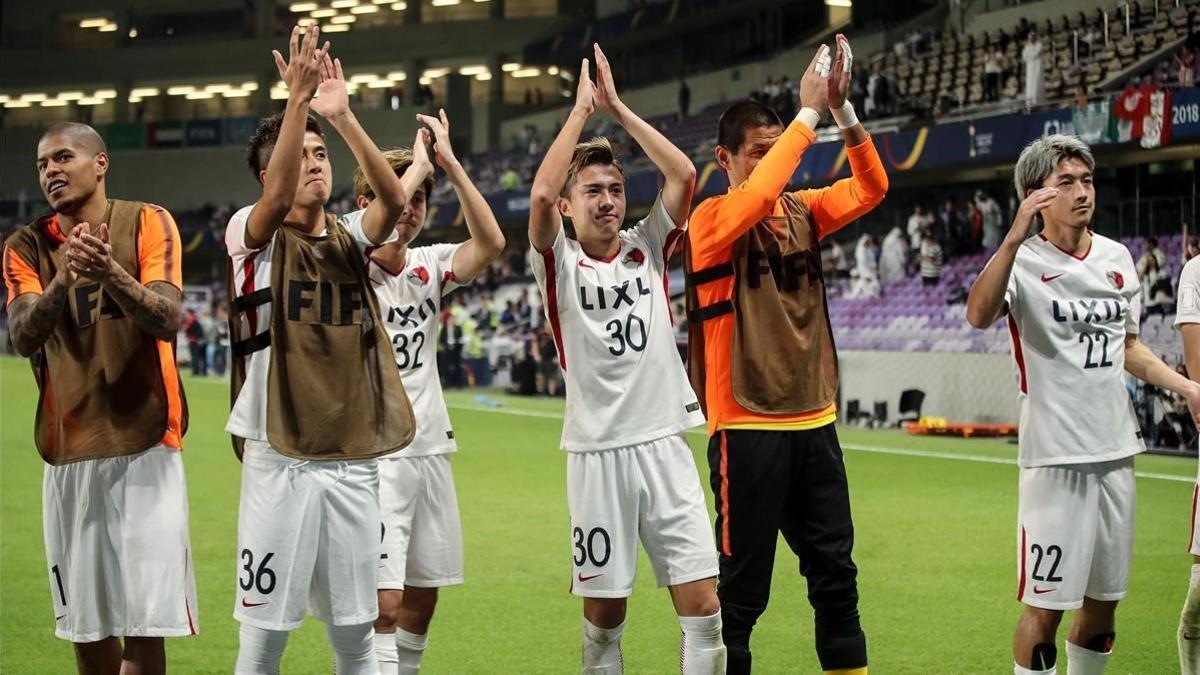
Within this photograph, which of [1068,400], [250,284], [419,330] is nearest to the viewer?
[250,284]

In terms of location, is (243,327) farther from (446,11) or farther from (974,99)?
(446,11)

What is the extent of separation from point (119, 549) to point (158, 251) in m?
1.10

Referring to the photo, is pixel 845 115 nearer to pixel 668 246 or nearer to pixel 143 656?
pixel 668 246

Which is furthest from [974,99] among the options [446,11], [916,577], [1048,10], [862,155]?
[446,11]

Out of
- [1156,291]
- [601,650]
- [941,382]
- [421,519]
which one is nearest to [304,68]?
[421,519]

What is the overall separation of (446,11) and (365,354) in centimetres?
5518

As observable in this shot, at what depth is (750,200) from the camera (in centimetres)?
520

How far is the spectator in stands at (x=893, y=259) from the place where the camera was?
85.4ft

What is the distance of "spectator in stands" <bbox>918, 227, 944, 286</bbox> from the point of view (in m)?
24.6

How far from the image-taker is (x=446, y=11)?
2275 inches

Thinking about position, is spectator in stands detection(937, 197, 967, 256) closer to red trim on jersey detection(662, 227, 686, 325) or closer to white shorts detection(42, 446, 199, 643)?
red trim on jersey detection(662, 227, 686, 325)

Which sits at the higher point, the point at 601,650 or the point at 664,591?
the point at 601,650

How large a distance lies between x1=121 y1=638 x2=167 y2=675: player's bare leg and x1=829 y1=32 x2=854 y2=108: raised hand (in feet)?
11.0

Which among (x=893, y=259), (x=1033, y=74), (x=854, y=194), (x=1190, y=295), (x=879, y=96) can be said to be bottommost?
(x=893, y=259)
